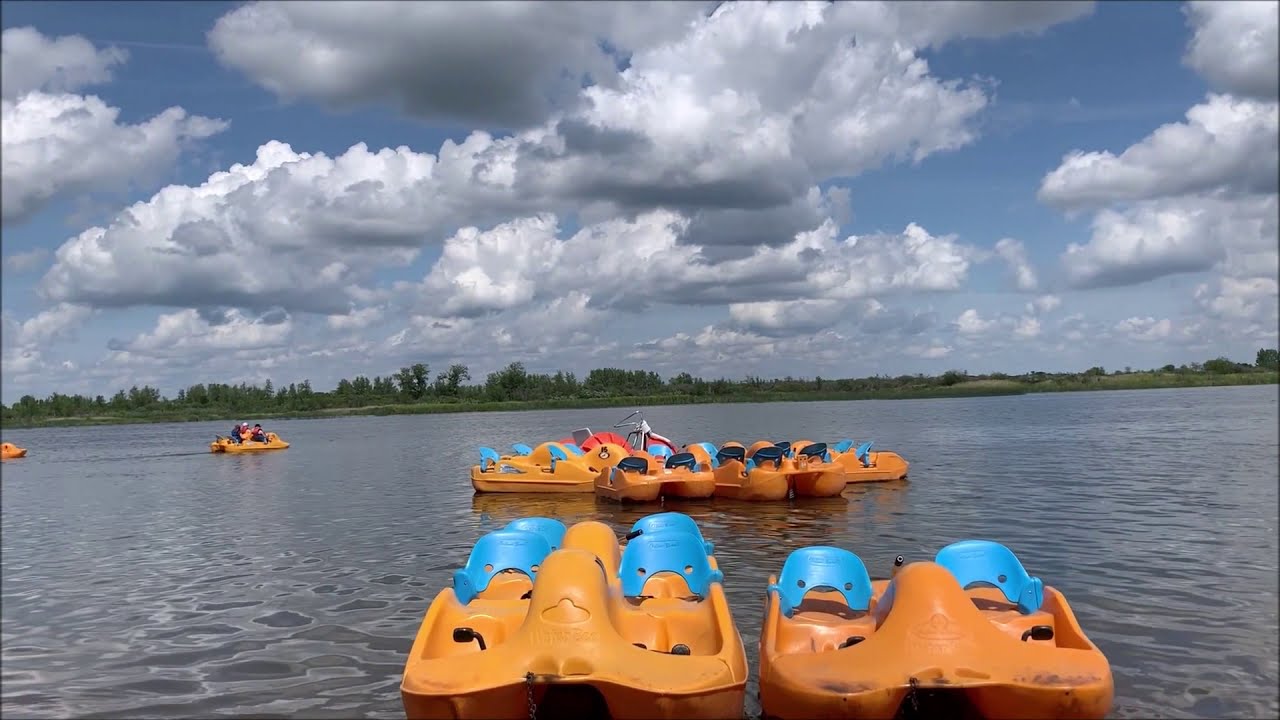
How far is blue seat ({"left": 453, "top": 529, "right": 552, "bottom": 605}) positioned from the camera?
10.7 m

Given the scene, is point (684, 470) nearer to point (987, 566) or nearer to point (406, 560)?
point (406, 560)

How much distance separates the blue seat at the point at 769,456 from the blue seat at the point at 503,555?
12.2 meters

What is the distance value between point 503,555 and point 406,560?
236 inches

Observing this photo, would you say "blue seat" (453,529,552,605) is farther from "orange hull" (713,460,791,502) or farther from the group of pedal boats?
"orange hull" (713,460,791,502)

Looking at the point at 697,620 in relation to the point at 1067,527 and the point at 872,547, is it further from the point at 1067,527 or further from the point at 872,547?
the point at 1067,527

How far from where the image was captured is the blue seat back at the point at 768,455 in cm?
2258

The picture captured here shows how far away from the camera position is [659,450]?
90.5 ft

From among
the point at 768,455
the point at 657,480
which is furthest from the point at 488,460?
the point at 768,455

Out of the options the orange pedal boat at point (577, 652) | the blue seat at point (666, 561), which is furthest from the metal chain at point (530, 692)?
the blue seat at point (666, 561)

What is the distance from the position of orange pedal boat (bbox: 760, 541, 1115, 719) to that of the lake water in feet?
3.11

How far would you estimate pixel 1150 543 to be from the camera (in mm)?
15492

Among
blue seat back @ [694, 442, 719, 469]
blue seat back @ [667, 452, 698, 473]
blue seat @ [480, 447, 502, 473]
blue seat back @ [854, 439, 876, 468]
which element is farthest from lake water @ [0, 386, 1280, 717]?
blue seat back @ [694, 442, 719, 469]

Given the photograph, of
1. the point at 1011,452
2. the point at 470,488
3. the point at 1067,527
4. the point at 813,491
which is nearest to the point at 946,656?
the point at 1067,527

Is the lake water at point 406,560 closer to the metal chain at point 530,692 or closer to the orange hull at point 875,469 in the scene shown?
the orange hull at point 875,469
